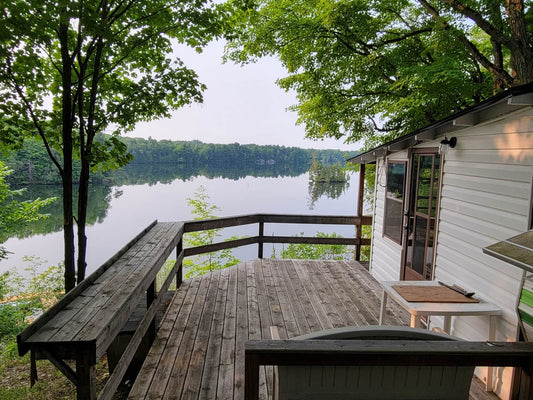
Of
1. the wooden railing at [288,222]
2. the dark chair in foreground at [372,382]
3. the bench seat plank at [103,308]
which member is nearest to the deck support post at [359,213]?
the wooden railing at [288,222]

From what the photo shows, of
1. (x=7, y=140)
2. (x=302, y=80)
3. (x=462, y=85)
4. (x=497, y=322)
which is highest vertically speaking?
(x=302, y=80)

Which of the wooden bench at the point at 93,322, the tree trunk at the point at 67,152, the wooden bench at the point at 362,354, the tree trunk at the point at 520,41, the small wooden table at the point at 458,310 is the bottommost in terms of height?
the small wooden table at the point at 458,310

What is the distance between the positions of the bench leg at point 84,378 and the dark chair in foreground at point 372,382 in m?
0.97

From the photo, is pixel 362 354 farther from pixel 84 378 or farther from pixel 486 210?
pixel 486 210

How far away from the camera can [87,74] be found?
3617mm

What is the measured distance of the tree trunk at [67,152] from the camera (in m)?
3.03

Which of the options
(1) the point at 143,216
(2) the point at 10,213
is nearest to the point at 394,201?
(2) the point at 10,213

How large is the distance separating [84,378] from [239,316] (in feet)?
7.63

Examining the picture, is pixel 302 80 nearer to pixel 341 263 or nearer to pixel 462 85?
pixel 462 85

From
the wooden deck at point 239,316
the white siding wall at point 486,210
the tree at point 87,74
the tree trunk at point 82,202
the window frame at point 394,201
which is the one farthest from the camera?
the window frame at point 394,201

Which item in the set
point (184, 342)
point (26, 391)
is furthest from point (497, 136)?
point (26, 391)

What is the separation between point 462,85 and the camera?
6.38 meters

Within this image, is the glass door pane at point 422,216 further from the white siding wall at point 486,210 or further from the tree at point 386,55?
the tree at point 386,55

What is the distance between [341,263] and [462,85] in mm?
4226
